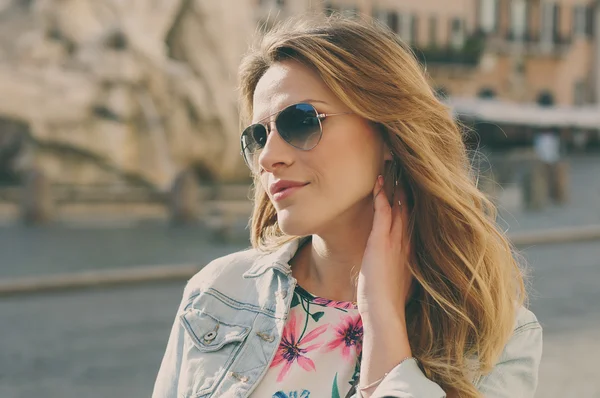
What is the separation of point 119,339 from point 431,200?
5836 mm

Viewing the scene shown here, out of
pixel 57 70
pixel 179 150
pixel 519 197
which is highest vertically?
pixel 57 70

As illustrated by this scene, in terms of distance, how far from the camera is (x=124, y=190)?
1706 cm

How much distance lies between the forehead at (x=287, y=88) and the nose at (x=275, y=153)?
0.19 ft

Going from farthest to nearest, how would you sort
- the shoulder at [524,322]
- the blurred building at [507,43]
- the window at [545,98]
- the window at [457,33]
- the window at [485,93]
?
1. the window at [545,98]
2. the window at [485,93]
3. the window at [457,33]
4. the blurred building at [507,43]
5. the shoulder at [524,322]

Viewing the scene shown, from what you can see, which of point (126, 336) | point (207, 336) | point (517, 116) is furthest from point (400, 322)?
point (517, 116)

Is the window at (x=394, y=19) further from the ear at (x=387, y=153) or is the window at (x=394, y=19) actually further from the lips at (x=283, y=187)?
the lips at (x=283, y=187)

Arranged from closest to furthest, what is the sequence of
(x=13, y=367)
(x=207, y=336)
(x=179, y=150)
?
(x=207, y=336), (x=13, y=367), (x=179, y=150)

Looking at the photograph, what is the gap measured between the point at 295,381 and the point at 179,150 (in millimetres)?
17649

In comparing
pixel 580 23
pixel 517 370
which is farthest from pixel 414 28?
pixel 517 370

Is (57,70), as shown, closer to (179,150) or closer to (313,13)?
(179,150)

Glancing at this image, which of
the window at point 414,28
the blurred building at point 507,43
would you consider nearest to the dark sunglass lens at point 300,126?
the blurred building at point 507,43

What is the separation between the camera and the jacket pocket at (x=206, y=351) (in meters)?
2.18

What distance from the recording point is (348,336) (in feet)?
→ 7.12

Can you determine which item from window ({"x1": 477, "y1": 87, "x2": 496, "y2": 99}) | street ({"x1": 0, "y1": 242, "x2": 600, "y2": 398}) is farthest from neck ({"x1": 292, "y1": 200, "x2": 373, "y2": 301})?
window ({"x1": 477, "y1": 87, "x2": 496, "y2": 99})
